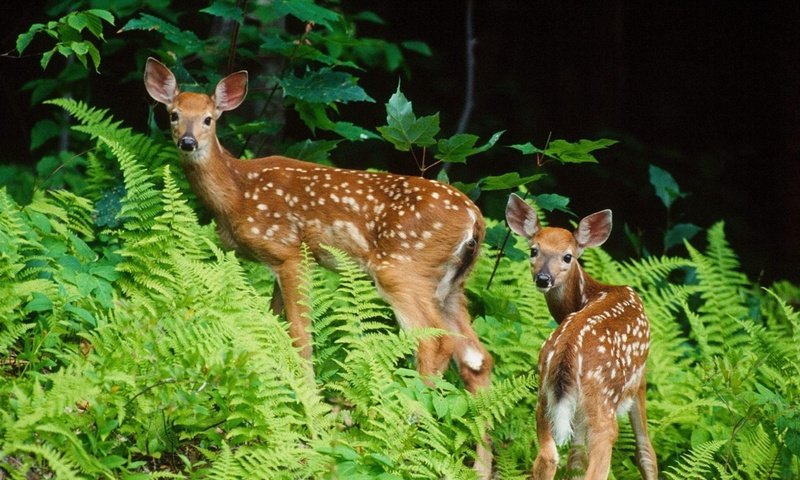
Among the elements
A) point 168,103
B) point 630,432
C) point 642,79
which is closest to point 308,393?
point 630,432

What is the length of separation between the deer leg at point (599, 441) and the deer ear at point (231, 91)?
287cm

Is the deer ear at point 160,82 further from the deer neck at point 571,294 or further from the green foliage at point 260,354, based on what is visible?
the deer neck at point 571,294

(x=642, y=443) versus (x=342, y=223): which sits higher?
(x=342, y=223)

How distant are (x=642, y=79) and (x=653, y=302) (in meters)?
6.06

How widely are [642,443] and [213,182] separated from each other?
9.15 ft

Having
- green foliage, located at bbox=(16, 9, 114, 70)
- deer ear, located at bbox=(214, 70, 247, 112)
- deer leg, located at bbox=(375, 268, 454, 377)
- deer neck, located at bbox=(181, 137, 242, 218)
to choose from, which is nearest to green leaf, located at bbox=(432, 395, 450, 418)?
deer leg, located at bbox=(375, 268, 454, 377)

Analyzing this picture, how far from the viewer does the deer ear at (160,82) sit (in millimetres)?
6230

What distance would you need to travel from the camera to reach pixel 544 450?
4.63 meters

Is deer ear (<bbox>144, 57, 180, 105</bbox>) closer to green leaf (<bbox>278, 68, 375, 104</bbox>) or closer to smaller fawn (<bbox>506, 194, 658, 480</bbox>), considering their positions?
green leaf (<bbox>278, 68, 375, 104</bbox>)

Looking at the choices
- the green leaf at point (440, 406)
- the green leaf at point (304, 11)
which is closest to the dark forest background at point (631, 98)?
the green leaf at point (304, 11)

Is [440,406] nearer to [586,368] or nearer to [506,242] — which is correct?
[586,368]

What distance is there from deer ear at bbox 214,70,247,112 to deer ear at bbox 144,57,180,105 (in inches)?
9.8

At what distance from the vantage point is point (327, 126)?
6.82 meters

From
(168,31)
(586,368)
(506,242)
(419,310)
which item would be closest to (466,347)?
(419,310)
